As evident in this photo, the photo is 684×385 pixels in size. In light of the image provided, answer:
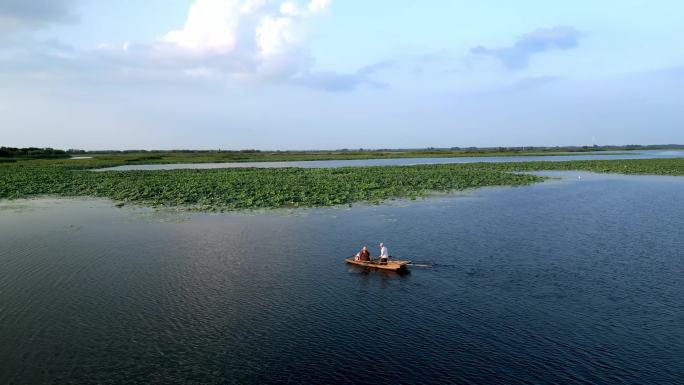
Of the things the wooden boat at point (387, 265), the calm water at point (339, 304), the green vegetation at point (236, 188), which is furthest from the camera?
the green vegetation at point (236, 188)

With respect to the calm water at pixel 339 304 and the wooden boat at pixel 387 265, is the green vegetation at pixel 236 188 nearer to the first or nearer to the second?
the calm water at pixel 339 304

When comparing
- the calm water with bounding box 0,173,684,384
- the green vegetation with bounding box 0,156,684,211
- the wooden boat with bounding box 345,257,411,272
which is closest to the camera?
the calm water with bounding box 0,173,684,384

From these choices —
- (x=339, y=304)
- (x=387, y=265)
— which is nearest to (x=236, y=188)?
(x=387, y=265)

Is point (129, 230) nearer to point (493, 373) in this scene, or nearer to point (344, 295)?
point (344, 295)

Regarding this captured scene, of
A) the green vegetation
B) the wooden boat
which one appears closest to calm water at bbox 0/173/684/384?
the wooden boat

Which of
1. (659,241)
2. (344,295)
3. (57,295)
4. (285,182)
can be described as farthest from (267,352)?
(285,182)

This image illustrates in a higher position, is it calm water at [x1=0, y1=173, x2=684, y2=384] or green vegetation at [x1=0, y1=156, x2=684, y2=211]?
green vegetation at [x1=0, y1=156, x2=684, y2=211]

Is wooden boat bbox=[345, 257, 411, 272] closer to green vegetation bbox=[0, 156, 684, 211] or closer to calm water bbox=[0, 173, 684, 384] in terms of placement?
calm water bbox=[0, 173, 684, 384]

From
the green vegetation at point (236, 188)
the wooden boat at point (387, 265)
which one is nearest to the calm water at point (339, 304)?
the wooden boat at point (387, 265)
